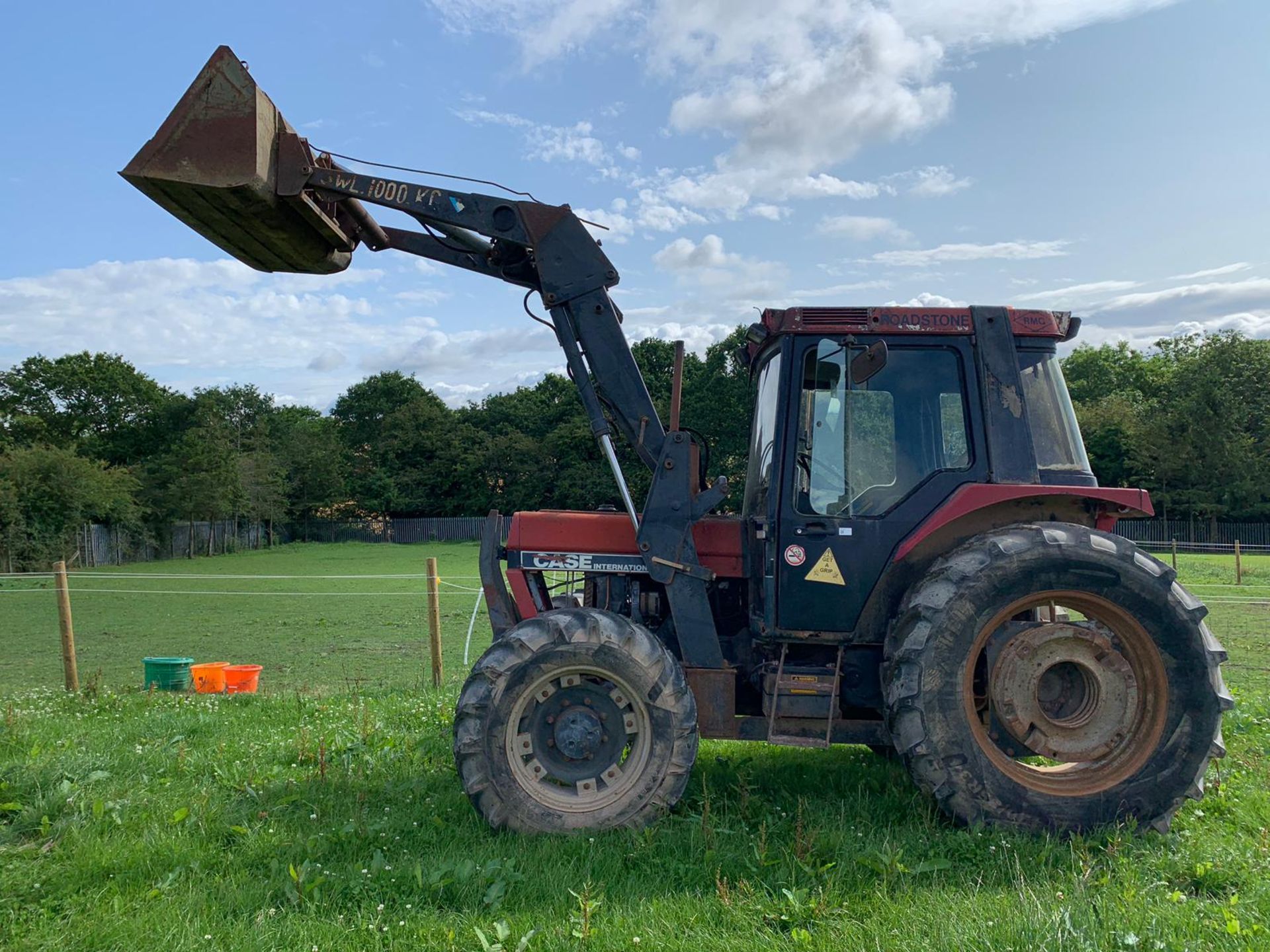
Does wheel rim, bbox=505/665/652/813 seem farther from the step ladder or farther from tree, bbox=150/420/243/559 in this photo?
tree, bbox=150/420/243/559

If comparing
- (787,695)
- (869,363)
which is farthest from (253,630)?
(869,363)

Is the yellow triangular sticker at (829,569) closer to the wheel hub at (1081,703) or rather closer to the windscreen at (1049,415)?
the wheel hub at (1081,703)

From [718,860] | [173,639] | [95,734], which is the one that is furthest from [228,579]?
[718,860]

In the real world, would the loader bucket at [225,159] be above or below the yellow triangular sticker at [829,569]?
above

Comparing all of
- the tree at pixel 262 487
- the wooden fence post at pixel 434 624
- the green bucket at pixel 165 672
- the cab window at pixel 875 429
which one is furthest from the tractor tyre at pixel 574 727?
the tree at pixel 262 487

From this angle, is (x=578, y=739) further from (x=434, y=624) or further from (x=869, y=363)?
(x=434, y=624)

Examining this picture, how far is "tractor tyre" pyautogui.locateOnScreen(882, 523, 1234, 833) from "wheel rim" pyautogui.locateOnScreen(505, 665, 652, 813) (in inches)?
54.3

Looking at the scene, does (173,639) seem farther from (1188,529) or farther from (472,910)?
(1188,529)

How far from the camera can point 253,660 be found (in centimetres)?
1227

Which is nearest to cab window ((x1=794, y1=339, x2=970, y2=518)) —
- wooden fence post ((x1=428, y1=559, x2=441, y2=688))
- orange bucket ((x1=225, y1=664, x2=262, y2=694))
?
wooden fence post ((x1=428, y1=559, x2=441, y2=688))

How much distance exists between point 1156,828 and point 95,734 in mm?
7103

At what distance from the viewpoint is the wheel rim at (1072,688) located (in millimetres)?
4535

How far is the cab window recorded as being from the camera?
490 centimetres

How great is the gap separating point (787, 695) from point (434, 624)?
17.5ft
